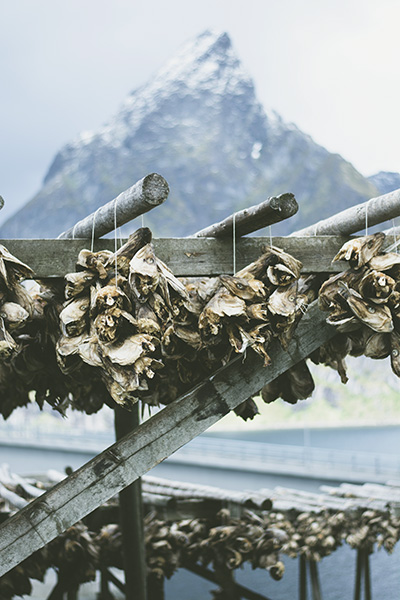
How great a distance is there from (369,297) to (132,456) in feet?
3.48

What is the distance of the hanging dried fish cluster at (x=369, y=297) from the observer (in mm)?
2709

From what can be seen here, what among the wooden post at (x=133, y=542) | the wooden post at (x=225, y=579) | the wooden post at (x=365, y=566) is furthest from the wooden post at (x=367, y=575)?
the wooden post at (x=133, y=542)

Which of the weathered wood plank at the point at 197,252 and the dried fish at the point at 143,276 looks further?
the weathered wood plank at the point at 197,252

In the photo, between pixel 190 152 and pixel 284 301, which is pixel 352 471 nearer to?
pixel 284 301

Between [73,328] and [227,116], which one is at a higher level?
[227,116]

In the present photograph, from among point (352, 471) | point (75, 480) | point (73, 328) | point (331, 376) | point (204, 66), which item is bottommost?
point (331, 376)

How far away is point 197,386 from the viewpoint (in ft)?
9.38

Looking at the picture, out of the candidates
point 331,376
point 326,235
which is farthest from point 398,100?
point 326,235

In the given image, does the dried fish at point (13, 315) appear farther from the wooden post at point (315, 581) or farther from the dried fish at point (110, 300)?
the wooden post at point (315, 581)

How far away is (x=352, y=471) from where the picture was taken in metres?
17.3

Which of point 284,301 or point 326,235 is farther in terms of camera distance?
point 326,235

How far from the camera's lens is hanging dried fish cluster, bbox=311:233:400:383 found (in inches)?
107

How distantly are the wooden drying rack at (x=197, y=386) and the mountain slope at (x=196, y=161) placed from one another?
233 feet

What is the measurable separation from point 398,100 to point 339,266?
84.6m
